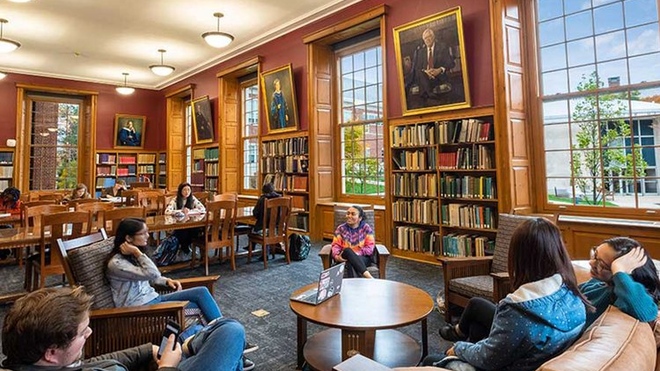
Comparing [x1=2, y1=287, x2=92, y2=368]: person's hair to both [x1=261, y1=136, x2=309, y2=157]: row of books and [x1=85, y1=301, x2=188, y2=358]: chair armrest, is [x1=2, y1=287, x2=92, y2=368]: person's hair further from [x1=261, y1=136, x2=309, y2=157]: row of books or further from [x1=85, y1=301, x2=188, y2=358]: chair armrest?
[x1=261, y1=136, x2=309, y2=157]: row of books

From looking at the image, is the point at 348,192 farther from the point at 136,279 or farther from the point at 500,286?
the point at 136,279

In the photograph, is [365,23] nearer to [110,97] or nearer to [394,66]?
[394,66]

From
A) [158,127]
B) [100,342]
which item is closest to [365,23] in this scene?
[100,342]

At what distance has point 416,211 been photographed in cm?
507

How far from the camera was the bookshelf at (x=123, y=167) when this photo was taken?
10383 mm

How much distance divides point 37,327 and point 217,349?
2.13ft

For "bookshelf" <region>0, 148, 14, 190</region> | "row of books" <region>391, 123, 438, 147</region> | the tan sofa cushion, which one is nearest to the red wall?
"bookshelf" <region>0, 148, 14, 190</region>

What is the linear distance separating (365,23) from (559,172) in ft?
11.5

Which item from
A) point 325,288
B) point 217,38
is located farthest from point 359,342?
point 217,38

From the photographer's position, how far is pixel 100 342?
6.15 feet

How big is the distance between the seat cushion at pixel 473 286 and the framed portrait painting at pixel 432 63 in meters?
2.47

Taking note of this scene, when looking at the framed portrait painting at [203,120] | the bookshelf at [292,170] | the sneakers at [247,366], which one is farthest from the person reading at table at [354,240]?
the framed portrait painting at [203,120]

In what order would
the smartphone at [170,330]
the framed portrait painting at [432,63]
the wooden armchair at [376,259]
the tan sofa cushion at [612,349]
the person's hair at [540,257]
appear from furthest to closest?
the framed portrait painting at [432,63], the wooden armchair at [376,259], the smartphone at [170,330], the person's hair at [540,257], the tan sofa cushion at [612,349]

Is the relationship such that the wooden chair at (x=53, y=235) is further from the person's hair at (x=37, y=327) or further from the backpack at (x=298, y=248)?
the person's hair at (x=37, y=327)
